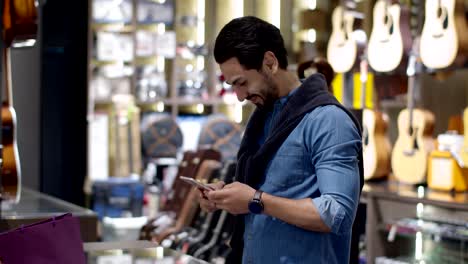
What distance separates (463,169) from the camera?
16.4ft

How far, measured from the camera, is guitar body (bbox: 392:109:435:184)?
546 cm

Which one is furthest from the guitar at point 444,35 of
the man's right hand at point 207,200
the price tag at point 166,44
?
the price tag at point 166,44

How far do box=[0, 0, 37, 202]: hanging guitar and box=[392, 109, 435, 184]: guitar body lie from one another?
310 cm

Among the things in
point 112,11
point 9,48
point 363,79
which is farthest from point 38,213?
point 112,11

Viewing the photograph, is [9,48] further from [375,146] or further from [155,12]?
[155,12]

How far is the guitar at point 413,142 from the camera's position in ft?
17.9

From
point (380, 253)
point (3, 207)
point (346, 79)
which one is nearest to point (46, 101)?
point (346, 79)

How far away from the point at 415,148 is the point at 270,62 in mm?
3524

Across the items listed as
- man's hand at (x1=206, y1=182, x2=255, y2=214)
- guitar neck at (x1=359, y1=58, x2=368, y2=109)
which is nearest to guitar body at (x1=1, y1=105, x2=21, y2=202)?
man's hand at (x1=206, y1=182, x2=255, y2=214)

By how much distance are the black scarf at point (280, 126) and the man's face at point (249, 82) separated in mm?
63

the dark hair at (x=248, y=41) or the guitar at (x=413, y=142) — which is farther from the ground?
the dark hair at (x=248, y=41)

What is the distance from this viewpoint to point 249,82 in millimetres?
2225

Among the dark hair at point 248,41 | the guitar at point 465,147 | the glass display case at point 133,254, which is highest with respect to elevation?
the dark hair at point 248,41

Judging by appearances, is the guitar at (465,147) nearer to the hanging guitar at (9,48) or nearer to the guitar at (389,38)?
the guitar at (389,38)
